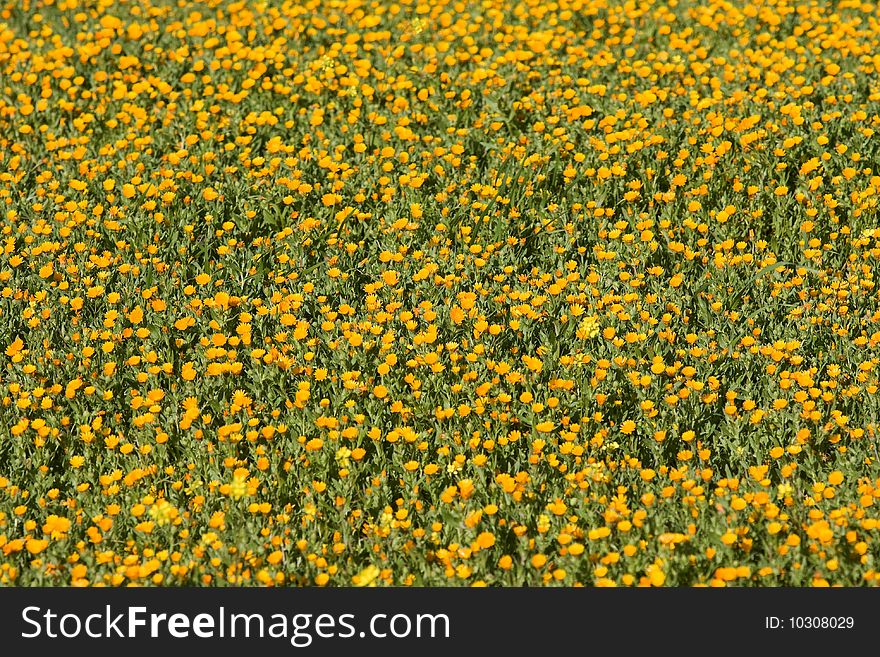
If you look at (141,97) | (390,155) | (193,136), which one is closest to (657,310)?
(390,155)

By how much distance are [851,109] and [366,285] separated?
10.3 feet

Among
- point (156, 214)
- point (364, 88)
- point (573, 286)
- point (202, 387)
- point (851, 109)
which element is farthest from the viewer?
point (364, 88)

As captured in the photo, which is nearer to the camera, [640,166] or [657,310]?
[657,310]

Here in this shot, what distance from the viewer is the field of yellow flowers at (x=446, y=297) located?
13.0 feet

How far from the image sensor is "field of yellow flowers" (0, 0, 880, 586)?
156 inches

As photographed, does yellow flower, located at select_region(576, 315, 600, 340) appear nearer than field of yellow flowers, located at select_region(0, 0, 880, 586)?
No

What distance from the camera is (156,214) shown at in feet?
18.7

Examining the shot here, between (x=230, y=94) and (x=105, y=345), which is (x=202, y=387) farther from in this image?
(x=230, y=94)

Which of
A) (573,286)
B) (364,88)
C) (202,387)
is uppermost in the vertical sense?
(364,88)

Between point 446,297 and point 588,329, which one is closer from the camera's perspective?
point 588,329

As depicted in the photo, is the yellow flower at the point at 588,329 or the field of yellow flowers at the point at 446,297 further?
the yellow flower at the point at 588,329

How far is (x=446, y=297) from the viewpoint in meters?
5.12

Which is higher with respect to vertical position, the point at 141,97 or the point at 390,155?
the point at 141,97

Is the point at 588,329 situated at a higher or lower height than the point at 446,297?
lower
